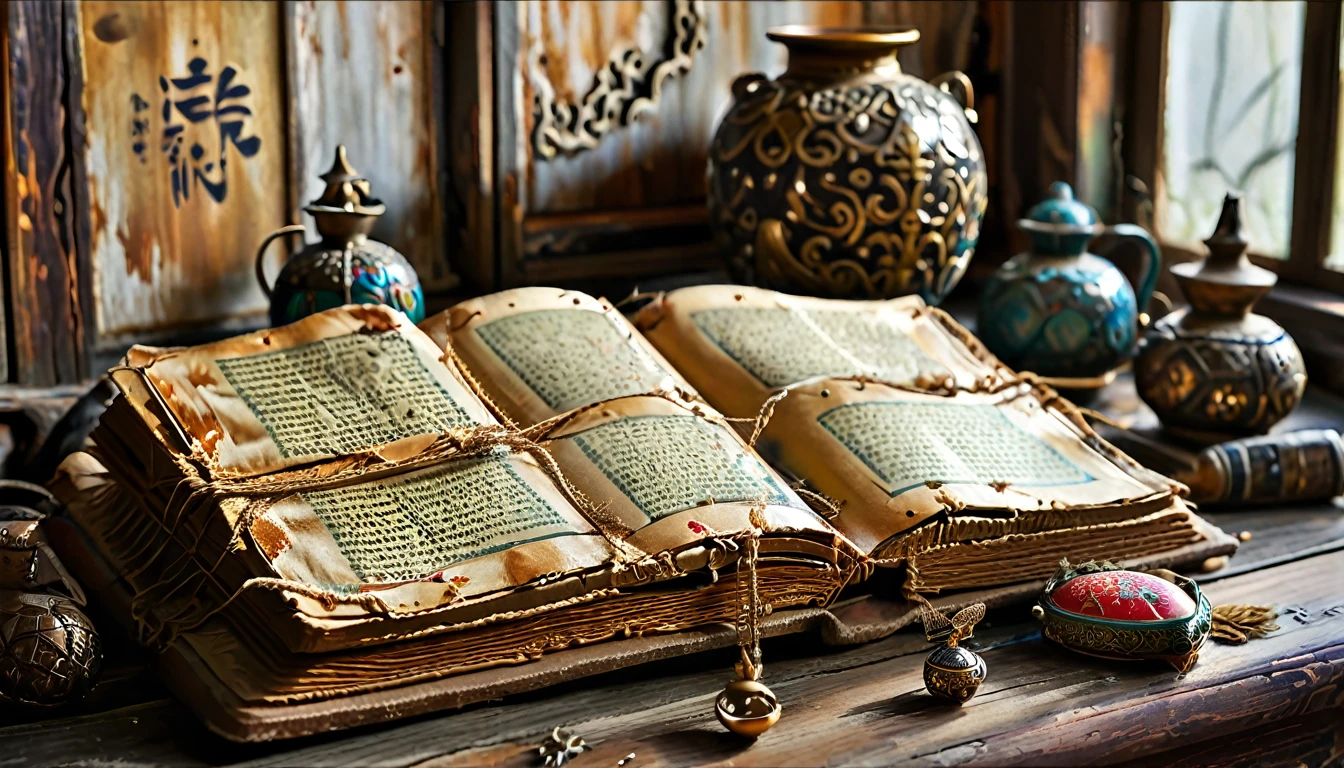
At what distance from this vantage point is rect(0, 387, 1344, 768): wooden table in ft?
3.92

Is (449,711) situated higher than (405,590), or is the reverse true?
(405,590)

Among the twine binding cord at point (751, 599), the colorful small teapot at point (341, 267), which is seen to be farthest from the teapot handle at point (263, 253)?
the twine binding cord at point (751, 599)

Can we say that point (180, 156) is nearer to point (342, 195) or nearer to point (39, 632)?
point (342, 195)

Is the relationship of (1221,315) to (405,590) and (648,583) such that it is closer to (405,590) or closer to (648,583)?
(648,583)

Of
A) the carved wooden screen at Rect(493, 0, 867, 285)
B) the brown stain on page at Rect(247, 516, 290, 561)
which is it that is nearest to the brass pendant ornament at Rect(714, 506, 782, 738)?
the brown stain on page at Rect(247, 516, 290, 561)

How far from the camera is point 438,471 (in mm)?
1377

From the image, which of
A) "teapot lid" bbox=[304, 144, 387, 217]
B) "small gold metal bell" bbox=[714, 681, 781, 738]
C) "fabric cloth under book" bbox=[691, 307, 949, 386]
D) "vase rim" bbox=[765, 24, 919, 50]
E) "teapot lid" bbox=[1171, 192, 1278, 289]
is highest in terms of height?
"vase rim" bbox=[765, 24, 919, 50]

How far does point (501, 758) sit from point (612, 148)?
1.25 metres

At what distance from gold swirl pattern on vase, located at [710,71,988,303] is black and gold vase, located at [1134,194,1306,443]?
32 cm

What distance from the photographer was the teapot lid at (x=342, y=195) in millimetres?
1766

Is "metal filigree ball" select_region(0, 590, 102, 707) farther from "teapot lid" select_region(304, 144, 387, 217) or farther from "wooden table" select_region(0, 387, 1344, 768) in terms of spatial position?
"teapot lid" select_region(304, 144, 387, 217)

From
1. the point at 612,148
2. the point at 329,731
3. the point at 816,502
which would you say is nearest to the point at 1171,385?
the point at 816,502

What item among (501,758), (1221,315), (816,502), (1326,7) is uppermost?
(1326,7)

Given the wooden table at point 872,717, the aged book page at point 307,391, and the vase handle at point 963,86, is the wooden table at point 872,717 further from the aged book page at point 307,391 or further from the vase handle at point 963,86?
the vase handle at point 963,86
